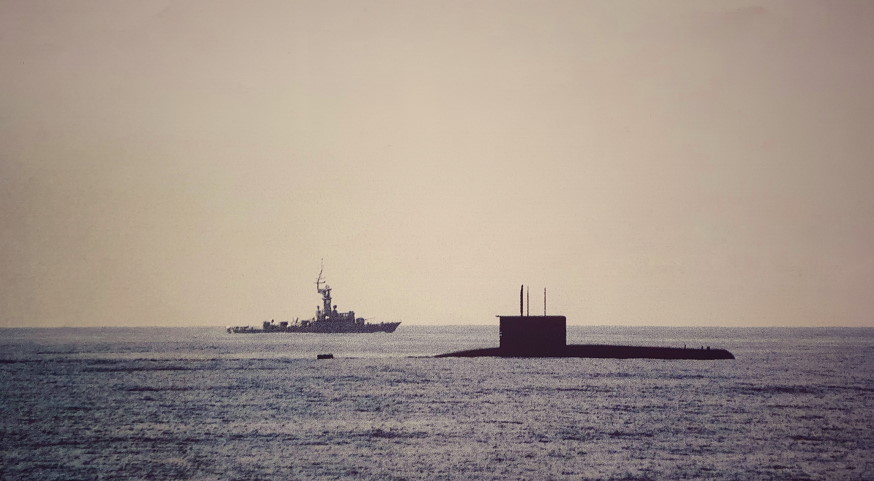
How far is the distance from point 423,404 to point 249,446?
67.9ft

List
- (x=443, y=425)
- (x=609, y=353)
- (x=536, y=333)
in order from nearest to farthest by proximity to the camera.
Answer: (x=443, y=425) → (x=536, y=333) → (x=609, y=353)

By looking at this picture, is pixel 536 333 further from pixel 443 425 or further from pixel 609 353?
pixel 443 425

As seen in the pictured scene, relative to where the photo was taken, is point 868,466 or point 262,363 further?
point 262,363

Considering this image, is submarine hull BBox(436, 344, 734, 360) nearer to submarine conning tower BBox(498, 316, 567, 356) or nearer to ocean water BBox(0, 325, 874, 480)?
submarine conning tower BBox(498, 316, 567, 356)

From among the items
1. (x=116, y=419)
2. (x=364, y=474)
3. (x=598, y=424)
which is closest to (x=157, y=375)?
(x=116, y=419)

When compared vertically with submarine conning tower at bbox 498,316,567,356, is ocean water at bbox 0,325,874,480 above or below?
below

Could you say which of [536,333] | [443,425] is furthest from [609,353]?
[443,425]

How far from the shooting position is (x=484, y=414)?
Result: 65.1m

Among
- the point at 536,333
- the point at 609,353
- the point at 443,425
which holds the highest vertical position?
the point at 536,333

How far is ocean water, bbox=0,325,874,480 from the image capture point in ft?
150

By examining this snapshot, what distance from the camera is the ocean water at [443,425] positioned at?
45750 millimetres

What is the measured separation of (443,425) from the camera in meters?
59.8

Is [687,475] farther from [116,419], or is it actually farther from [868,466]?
[116,419]

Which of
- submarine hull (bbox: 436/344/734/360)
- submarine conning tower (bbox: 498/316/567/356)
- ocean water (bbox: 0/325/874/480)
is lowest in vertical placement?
ocean water (bbox: 0/325/874/480)
